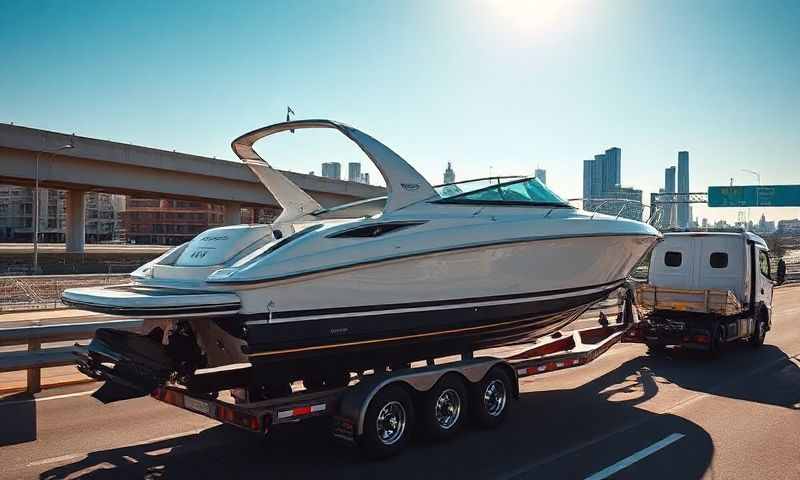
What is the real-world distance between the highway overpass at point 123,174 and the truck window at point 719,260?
3433 centimetres

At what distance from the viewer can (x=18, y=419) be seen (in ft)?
23.9

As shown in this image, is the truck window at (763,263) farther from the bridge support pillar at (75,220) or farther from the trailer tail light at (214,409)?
the bridge support pillar at (75,220)

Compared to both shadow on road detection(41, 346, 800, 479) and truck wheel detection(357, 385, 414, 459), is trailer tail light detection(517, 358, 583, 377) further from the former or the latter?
truck wheel detection(357, 385, 414, 459)

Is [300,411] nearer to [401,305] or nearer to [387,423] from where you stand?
[387,423]

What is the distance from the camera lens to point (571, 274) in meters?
8.30

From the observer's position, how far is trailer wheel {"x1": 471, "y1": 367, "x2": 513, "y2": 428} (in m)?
7.21

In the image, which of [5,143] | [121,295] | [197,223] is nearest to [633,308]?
[121,295]

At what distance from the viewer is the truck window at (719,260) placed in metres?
12.9

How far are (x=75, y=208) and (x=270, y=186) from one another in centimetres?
4120

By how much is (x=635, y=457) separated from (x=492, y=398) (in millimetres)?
1665

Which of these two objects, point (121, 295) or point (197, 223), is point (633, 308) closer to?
point (121, 295)

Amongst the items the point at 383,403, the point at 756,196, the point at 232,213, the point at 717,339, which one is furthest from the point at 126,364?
the point at 756,196

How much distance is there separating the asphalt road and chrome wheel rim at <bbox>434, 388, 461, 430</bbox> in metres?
0.22

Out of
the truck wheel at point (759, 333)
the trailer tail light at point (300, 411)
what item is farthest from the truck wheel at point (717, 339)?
the trailer tail light at point (300, 411)
